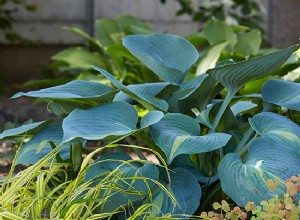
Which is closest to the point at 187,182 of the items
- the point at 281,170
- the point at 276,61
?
the point at 281,170

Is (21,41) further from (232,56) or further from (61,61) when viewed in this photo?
(232,56)

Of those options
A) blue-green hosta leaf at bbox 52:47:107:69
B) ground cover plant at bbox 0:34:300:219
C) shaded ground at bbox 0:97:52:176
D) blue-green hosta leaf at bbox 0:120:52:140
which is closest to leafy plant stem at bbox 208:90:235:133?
ground cover plant at bbox 0:34:300:219

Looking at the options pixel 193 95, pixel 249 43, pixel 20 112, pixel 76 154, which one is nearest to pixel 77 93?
pixel 76 154

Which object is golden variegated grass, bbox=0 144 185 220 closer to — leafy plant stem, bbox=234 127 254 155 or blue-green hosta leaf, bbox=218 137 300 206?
blue-green hosta leaf, bbox=218 137 300 206

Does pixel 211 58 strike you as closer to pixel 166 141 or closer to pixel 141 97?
pixel 141 97

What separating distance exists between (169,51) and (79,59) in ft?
9.66

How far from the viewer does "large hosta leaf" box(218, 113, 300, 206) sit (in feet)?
8.42

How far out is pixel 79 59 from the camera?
616 centimetres

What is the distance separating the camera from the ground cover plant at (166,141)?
259 cm

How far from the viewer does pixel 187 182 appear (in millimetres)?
2787

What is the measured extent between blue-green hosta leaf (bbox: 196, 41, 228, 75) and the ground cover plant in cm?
193

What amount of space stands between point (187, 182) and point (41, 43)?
6.26 m

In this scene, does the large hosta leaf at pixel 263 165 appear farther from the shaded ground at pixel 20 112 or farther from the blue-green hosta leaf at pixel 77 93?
the shaded ground at pixel 20 112

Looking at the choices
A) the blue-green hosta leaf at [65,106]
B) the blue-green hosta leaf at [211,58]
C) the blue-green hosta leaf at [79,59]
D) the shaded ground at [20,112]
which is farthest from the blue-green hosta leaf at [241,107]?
the blue-green hosta leaf at [79,59]
